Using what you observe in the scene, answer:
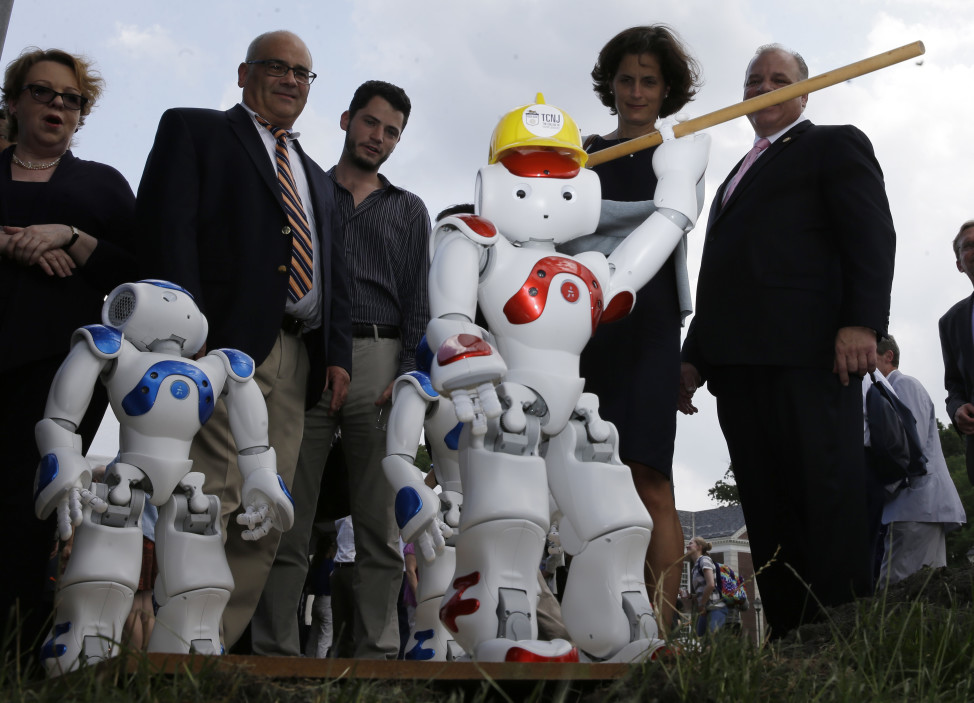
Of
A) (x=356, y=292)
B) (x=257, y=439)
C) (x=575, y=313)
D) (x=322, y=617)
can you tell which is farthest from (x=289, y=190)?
(x=322, y=617)

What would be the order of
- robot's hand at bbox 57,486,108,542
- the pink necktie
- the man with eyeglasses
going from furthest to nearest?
1. the pink necktie
2. the man with eyeglasses
3. robot's hand at bbox 57,486,108,542

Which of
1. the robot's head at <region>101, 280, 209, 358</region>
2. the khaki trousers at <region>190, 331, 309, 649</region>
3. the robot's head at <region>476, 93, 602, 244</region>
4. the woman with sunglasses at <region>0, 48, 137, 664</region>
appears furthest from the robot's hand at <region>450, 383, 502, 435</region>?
the woman with sunglasses at <region>0, 48, 137, 664</region>

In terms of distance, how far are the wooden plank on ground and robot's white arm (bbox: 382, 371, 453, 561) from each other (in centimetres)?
85

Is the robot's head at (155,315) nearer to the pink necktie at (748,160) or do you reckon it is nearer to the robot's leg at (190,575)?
the robot's leg at (190,575)

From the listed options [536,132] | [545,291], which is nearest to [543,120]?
[536,132]

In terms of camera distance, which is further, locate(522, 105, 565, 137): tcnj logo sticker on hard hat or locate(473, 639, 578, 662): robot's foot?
locate(522, 105, 565, 137): tcnj logo sticker on hard hat

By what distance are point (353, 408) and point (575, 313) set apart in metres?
1.50

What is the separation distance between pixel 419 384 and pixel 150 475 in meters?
0.90

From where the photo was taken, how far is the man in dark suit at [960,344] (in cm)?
583

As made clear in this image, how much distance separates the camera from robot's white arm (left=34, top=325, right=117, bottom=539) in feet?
10.2

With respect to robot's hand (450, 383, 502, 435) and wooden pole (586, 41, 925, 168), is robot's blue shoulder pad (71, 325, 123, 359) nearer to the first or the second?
robot's hand (450, 383, 502, 435)

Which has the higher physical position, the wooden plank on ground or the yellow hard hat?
the yellow hard hat

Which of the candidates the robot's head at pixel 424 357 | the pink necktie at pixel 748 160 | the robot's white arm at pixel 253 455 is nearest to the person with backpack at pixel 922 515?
the pink necktie at pixel 748 160

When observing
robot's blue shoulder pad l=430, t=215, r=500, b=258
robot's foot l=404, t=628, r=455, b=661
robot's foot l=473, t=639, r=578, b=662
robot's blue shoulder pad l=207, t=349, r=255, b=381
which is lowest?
robot's foot l=404, t=628, r=455, b=661
